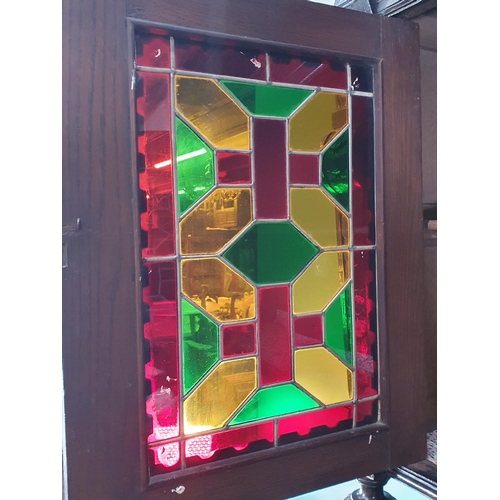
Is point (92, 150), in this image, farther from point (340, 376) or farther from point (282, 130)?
point (340, 376)

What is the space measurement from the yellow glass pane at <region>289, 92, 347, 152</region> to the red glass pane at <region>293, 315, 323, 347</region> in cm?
30

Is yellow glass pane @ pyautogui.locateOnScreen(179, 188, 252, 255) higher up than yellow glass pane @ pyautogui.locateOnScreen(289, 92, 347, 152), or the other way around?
yellow glass pane @ pyautogui.locateOnScreen(289, 92, 347, 152)

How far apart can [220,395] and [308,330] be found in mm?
193

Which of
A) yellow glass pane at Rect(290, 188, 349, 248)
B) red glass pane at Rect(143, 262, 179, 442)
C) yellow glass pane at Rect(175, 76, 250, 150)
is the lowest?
red glass pane at Rect(143, 262, 179, 442)

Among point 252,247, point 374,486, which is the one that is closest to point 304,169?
point 252,247

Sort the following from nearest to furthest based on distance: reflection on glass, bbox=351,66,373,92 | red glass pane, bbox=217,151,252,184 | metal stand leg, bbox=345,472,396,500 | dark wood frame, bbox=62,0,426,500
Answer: dark wood frame, bbox=62,0,426,500, red glass pane, bbox=217,151,252,184, reflection on glass, bbox=351,66,373,92, metal stand leg, bbox=345,472,396,500

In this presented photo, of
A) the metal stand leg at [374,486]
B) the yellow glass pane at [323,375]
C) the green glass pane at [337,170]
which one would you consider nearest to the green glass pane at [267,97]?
the green glass pane at [337,170]

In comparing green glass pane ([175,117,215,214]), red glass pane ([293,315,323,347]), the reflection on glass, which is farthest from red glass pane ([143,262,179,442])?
the reflection on glass

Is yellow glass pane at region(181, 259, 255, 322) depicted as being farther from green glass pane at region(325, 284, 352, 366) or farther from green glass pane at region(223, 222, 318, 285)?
green glass pane at region(325, 284, 352, 366)

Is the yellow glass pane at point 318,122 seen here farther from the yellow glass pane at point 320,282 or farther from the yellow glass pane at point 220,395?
the yellow glass pane at point 220,395

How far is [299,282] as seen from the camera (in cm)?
82

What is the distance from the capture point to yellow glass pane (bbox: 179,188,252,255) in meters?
0.73
